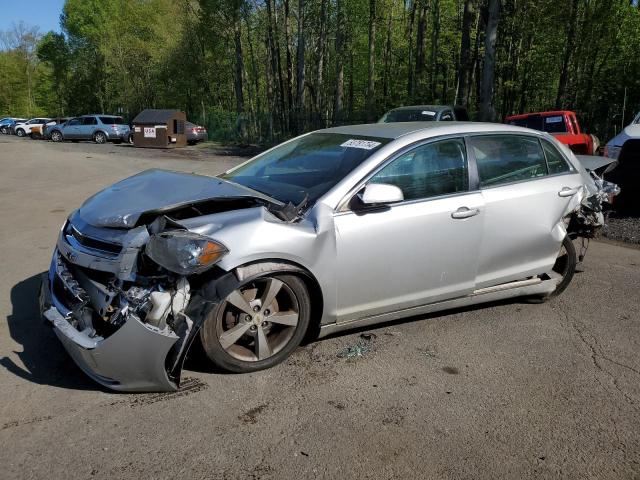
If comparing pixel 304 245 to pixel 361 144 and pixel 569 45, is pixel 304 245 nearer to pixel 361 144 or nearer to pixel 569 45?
pixel 361 144

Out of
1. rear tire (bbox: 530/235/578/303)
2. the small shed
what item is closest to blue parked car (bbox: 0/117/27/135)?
the small shed

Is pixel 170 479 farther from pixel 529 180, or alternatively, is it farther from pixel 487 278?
pixel 529 180

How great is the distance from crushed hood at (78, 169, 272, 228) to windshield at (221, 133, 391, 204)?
1.17 feet

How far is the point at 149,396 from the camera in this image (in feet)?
10.2

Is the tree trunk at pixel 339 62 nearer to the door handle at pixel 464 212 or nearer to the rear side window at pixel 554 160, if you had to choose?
the rear side window at pixel 554 160

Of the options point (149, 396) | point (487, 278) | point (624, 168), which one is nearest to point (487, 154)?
point (487, 278)

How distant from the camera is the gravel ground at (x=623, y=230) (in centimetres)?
756

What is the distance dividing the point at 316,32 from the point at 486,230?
36.5m

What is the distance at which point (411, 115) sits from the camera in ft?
42.2

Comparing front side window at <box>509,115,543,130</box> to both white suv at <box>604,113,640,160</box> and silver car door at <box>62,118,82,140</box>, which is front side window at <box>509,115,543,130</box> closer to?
white suv at <box>604,113,640,160</box>

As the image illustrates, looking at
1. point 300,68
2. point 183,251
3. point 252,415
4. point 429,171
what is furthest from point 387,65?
point 252,415

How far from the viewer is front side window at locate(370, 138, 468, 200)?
381 cm

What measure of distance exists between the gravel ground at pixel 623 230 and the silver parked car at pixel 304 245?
3.51 meters

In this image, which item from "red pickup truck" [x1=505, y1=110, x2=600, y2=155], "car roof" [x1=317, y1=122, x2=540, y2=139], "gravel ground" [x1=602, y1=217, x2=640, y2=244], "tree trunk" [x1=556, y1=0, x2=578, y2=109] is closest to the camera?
"car roof" [x1=317, y1=122, x2=540, y2=139]
